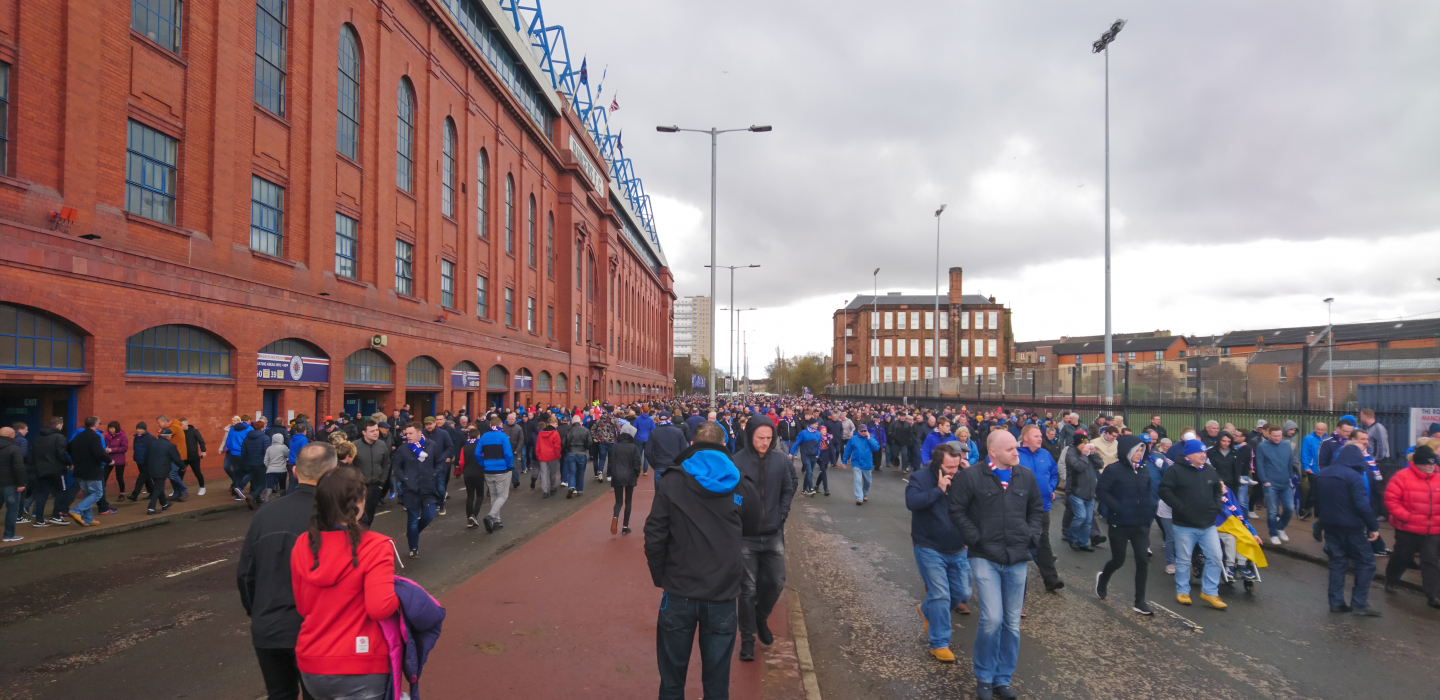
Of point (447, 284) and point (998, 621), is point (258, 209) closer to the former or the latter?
point (447, 284)

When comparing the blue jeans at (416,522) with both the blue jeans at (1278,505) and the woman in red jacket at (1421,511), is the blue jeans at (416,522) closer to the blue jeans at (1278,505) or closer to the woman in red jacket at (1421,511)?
the woman in red jacket at (1421,511)

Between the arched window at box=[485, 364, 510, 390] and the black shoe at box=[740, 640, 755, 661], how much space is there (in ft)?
93.9

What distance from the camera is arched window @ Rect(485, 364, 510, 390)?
32.5m

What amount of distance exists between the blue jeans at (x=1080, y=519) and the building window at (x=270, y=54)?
2077 cm

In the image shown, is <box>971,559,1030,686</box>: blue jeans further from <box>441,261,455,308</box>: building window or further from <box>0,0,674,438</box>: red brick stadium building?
<box>441,261,455,308</box>: building window

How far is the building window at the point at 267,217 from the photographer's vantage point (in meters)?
18.4

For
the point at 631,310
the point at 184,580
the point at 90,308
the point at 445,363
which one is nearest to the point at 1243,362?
the point at 184,580

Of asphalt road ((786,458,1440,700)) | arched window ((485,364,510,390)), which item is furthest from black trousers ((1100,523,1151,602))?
arched window ((485,364,510,390))

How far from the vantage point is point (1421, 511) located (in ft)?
22.8

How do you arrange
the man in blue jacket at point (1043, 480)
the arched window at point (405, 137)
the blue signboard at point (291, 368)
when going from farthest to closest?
the arched window at point (405, 137) → the blue signboard at point (291, 368) → the man in blue jacket at point (1043, 480)

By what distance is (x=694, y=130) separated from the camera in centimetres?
2428

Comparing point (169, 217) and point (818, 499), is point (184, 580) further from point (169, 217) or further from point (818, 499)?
point (169, 217)

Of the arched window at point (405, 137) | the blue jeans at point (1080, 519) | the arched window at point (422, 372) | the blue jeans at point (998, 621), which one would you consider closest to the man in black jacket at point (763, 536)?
the blue jeans at point (998, 621)

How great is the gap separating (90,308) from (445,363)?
14606 millimetres
